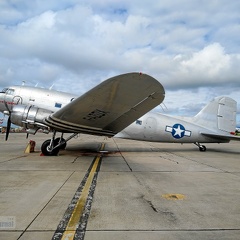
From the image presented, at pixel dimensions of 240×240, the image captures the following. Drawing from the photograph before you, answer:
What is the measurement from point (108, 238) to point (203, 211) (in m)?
1.95

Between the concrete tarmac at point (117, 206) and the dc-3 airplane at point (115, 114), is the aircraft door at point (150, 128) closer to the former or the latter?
the dc-3 airplane at point (115, 114)

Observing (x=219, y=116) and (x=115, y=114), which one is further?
(x=219, y=116)

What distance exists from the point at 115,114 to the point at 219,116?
26.8 feet

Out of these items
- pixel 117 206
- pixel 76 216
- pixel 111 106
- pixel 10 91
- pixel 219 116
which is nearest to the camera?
pixel 76 216

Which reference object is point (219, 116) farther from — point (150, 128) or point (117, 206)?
point (117, 206)

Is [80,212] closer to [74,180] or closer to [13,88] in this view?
[74,180]

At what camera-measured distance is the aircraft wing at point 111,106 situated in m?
7.57

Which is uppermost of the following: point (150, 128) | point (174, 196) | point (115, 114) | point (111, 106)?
point (111, 106)

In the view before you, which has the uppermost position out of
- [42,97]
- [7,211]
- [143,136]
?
[42,97]

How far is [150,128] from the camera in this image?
14656 millimetres

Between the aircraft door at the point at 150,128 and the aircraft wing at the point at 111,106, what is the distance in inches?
97.7

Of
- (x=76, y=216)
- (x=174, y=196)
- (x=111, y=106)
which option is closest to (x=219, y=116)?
(x=111, y=106)

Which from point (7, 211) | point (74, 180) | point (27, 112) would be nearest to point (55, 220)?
point (7, 211)

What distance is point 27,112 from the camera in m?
12.2
